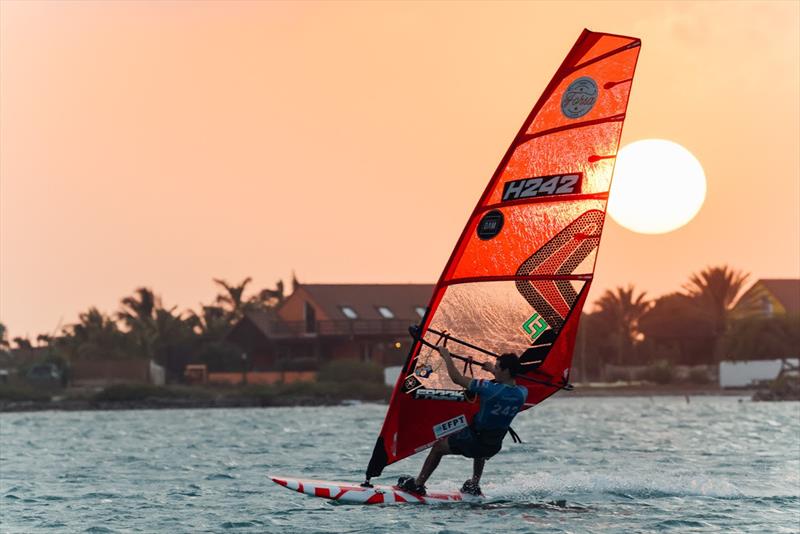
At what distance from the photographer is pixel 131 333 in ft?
229

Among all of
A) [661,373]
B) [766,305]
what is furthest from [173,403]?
[766,305]

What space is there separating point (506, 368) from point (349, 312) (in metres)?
53.2

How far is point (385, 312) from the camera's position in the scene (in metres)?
68.8

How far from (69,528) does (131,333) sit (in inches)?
Answer: 2184

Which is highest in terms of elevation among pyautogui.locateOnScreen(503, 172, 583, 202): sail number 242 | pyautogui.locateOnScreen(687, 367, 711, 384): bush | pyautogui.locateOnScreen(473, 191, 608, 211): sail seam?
pyautogui.locateOnScreen(503, 172, 583, 202): sail number 242

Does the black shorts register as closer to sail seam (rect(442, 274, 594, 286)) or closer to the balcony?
sail seam (rect(442, 274, 594, 286))

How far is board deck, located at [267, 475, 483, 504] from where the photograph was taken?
619 inches

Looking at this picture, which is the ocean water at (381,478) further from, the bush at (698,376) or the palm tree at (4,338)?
the palm tree at (4,338)

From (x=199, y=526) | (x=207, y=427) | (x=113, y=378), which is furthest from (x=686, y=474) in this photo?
(x=113, y=378)

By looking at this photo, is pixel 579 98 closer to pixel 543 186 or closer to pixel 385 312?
pixel 543 186

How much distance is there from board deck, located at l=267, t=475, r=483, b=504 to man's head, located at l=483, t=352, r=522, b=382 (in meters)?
→ 1.69

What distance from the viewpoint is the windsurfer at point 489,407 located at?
14.8m

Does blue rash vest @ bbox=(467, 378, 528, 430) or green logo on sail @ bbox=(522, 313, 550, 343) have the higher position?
green logo on sail @ bbox=(522, 313, 550, 343)

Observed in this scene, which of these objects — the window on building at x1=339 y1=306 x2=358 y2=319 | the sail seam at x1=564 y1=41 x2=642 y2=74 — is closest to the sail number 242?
the sail seam at x1=564 y1=41 x2=642 y2=74
